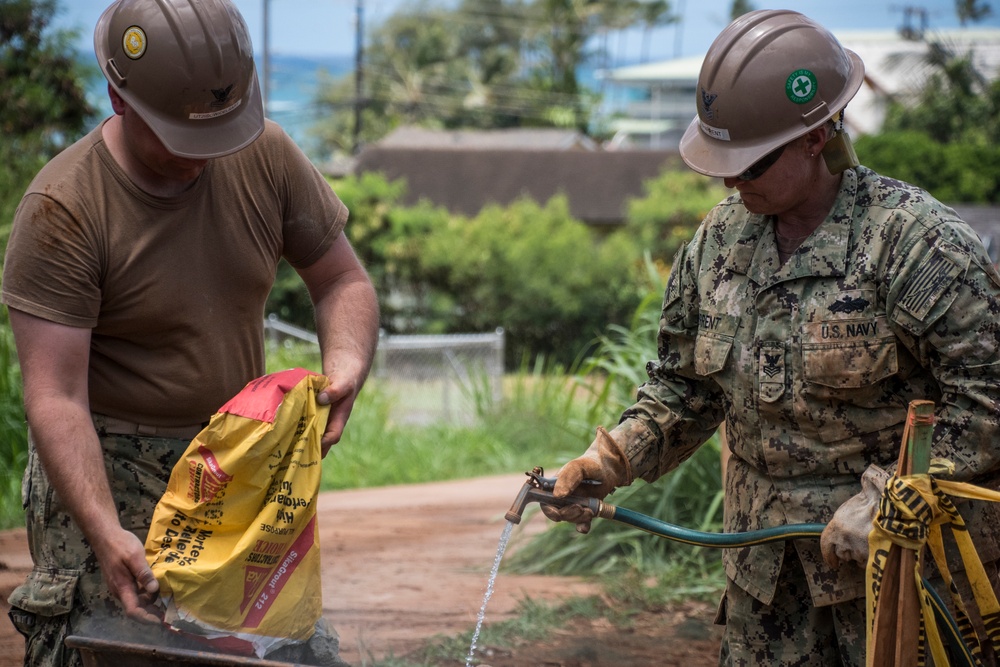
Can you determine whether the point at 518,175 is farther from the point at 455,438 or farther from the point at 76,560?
the point at 76,560

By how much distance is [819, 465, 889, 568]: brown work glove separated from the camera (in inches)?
96.8

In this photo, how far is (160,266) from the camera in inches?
113

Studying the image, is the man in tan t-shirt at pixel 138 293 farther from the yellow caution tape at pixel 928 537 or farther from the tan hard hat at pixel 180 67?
the yellow caution tape at pixel 928 537

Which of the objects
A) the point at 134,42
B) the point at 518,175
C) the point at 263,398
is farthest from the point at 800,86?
the point at 518,175

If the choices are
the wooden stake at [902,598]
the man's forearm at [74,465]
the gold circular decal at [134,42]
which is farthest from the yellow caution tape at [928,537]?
the gold circular decal at [134,42]

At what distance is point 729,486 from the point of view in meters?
2.99

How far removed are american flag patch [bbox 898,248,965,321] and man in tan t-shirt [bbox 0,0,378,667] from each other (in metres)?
1.42

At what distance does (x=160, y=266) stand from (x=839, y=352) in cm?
170

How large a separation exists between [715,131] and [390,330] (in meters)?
23.8

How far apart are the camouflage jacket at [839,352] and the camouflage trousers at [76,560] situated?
1.18 meters

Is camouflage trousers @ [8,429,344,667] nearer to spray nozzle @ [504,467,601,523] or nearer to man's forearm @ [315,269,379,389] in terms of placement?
man's forearm @ [315,269,379,389]

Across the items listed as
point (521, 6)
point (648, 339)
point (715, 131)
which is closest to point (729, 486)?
point (715, 131)

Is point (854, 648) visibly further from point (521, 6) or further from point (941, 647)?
point (521, 6)

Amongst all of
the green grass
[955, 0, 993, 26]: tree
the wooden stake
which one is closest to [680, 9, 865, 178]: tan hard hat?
the wooden stake
